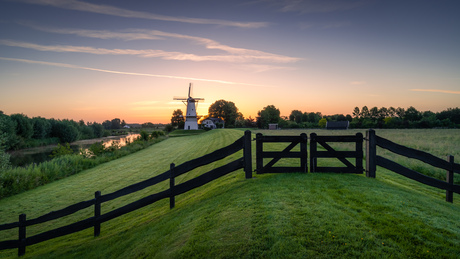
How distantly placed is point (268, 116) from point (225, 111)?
2099 centimetres

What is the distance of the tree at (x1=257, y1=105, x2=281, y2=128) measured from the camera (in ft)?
370

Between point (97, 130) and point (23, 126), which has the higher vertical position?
Result: point (23, 126)

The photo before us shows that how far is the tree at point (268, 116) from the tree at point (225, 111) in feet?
40.2

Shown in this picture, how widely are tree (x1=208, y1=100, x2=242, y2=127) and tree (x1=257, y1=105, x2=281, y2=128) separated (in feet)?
40.2

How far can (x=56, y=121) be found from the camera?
81875 mm

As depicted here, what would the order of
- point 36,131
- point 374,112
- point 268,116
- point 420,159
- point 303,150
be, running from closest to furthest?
point 420,159 → point 303,150 → point 36,131 → point 268,116 → point 374,112

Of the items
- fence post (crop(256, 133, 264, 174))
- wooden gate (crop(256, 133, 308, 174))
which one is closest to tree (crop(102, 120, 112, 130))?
fence post (crop(256, 133, 264, 174))

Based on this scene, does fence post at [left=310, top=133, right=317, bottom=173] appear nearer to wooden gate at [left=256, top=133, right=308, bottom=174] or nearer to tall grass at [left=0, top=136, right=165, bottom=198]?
wooden gate at [left=256, top=133, right=308, bottom=174]

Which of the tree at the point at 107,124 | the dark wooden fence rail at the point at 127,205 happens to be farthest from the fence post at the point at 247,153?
the tree at the point at 107,124

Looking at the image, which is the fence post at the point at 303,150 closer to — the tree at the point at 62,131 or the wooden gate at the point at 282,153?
the wooden gate at the point at 282,153

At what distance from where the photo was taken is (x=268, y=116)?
11288cm

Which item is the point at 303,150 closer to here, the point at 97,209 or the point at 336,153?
the point at 336,153

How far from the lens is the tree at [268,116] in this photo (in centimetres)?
11278

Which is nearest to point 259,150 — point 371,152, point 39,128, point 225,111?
point 371,152
